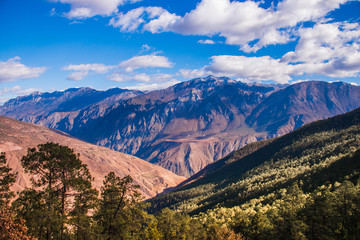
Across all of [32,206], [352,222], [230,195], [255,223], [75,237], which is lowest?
[230,195]

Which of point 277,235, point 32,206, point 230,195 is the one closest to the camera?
point 32,206

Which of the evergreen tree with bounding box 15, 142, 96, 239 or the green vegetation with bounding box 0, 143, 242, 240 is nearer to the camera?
the evergreen tree with bounding box 15, 142, 96, 239

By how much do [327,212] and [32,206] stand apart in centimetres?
3891

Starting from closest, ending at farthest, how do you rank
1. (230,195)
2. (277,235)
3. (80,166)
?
(80,166) → (277,235) → (230,195)

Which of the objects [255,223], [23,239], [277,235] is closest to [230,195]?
[255,223]

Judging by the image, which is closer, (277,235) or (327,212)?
(327,212)

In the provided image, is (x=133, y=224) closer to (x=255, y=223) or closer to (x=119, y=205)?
(x=119, y=205)

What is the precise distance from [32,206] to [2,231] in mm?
7120

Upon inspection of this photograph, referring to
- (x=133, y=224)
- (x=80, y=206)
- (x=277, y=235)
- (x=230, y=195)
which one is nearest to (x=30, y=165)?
(x=80, y=206)

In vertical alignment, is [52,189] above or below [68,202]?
above

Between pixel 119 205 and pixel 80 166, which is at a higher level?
pixel 80 166

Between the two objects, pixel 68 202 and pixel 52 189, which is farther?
pixel 68 202

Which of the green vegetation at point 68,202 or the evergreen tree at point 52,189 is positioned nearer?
the evergreen tree at point 52,189

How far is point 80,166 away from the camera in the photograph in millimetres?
29062
